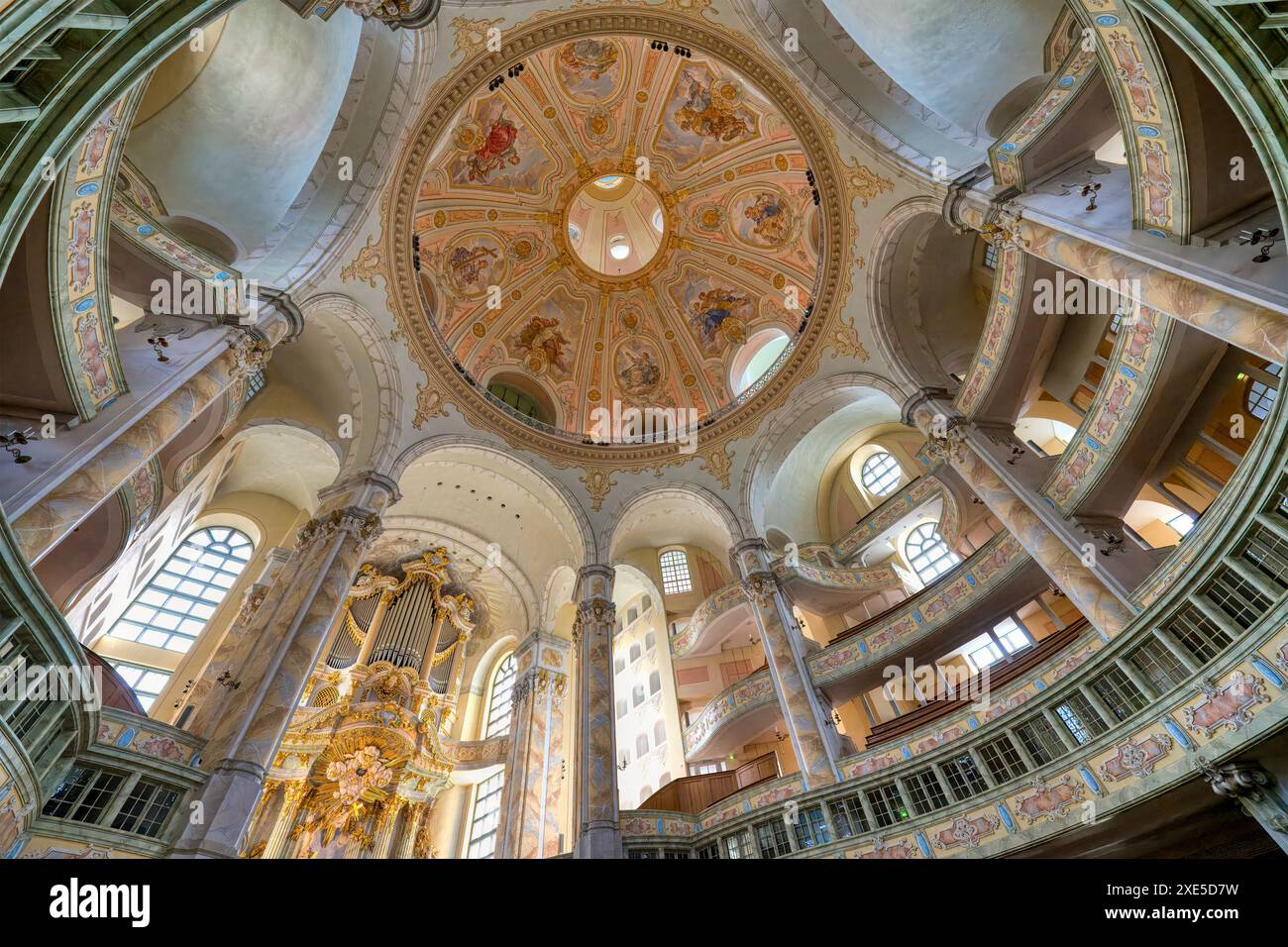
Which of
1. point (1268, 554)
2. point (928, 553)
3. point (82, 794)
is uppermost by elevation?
point (928, 553)

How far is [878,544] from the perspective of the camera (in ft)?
59.7

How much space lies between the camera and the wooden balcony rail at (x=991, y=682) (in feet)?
35.8

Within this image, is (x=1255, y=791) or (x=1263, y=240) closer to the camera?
(x=1255, y=791)

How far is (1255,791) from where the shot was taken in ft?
20.1

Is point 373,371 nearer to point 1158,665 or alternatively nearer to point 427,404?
point 427,404

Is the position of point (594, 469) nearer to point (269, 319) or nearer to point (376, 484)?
point (376, 484)

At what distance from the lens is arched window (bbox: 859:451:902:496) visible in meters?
19.8

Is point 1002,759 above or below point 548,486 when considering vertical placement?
below

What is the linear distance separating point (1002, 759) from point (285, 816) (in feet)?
55.3

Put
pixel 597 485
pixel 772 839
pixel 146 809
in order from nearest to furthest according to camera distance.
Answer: pixel 146 809
pixel 772 839
pixel 597 485

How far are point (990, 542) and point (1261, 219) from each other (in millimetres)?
7832

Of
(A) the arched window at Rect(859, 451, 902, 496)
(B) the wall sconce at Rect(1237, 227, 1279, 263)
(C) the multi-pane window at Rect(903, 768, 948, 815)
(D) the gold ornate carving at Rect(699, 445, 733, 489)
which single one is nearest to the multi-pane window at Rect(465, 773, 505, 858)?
(D) the gold ornate carving at Rect(699, 445, 733, 489)

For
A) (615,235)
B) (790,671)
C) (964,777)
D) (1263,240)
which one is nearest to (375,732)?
(790,671)

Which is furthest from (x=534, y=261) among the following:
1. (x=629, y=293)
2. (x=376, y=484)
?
(x=376, y=484)
